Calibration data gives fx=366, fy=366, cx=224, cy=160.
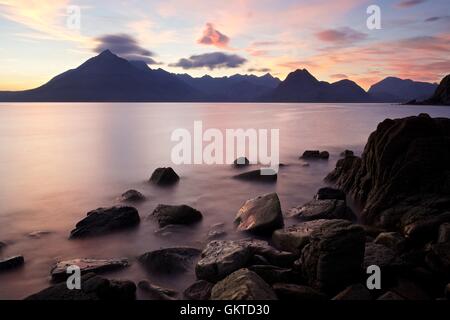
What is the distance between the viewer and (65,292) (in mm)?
6859

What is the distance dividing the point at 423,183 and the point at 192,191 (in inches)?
416

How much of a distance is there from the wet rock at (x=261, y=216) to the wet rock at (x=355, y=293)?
4.50 metres

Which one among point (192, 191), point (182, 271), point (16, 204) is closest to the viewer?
point (182, 271)

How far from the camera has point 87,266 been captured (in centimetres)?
915

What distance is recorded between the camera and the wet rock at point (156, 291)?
7930mm

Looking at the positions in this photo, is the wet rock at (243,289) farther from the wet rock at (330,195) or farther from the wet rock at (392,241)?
the wet rock at (330,195)

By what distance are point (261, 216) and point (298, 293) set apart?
4798 millimetres

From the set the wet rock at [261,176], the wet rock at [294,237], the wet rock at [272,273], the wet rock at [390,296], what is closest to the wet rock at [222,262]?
the wet rock at [272,273]

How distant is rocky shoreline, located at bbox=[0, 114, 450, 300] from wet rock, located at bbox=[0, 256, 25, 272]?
1.1 inches

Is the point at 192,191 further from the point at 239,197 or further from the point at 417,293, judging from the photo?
the point at 417,293

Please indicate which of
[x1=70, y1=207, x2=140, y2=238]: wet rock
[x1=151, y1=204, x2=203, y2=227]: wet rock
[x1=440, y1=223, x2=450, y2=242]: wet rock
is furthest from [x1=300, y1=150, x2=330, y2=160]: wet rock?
[x1=440, y1=223, x2=450, y2=242]: wet rock


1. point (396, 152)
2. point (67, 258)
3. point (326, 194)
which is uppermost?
point (396, 152)

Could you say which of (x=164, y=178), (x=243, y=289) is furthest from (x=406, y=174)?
(x=164, y=178)
